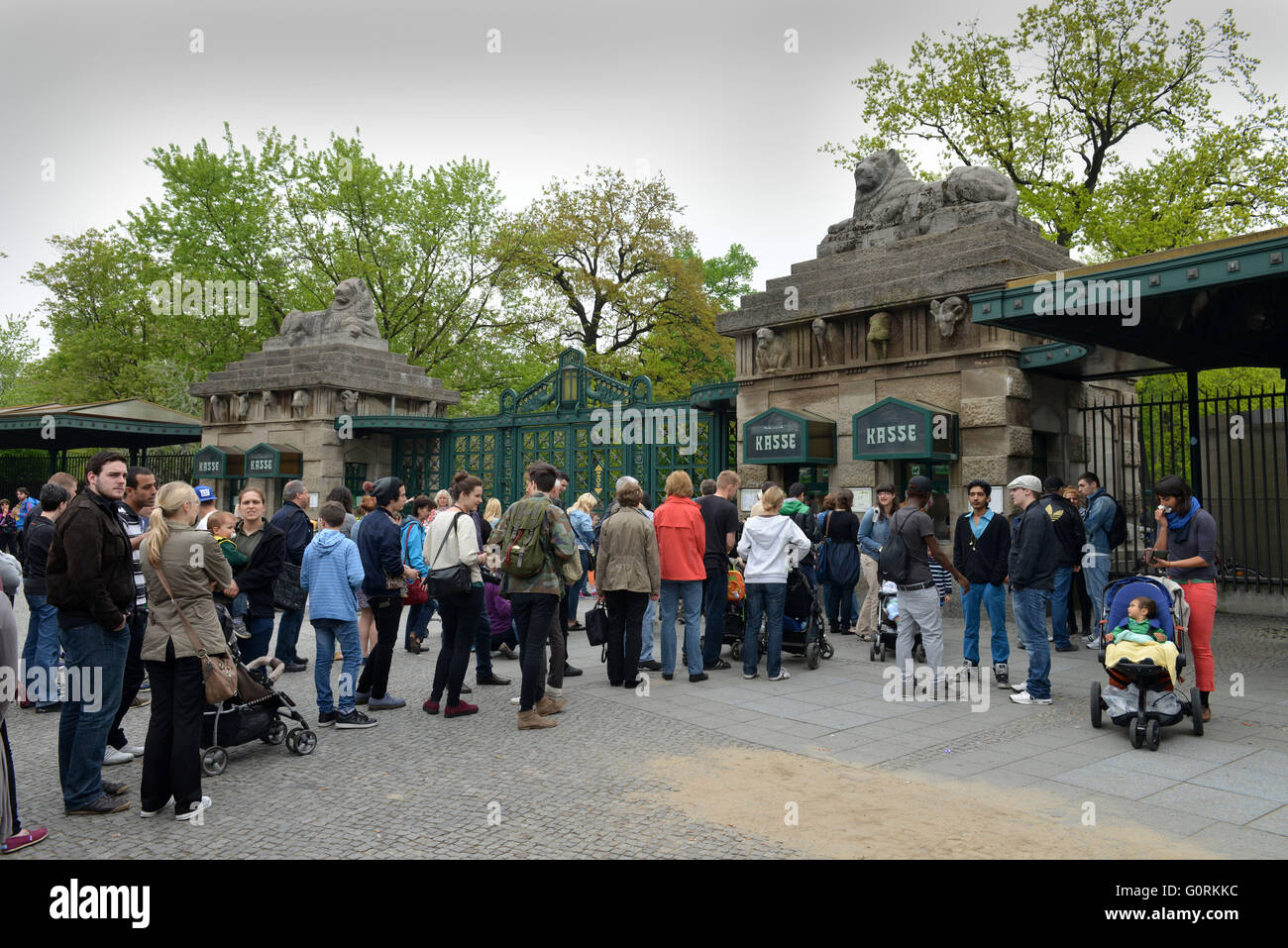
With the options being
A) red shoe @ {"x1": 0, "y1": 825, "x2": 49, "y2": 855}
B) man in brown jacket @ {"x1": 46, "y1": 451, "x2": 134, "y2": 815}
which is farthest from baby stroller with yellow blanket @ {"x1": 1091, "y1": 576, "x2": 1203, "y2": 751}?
red shoe @ {"x1": 0, "y1": 825, "x2": 49, "y2": 855}

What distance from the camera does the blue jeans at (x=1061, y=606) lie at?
9.94 meters

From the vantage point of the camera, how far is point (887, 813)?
4.85 m

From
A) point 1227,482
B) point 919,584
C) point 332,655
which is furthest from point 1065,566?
point 332,655

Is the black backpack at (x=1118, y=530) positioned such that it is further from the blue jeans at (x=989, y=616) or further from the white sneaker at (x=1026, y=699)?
the white sneaker at (x=1026, y=699)

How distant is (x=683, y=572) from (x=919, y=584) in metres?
2.16

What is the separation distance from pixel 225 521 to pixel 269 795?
2887 mm

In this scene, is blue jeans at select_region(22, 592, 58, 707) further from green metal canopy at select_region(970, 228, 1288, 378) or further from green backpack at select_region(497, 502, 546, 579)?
green metal canopy at select_region(970, 228, 1288, 378)

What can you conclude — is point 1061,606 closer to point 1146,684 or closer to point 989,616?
point 989,616

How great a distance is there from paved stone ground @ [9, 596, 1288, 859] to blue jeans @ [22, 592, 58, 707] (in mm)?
221

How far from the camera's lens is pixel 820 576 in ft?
36.9

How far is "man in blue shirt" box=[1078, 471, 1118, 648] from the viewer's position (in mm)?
10023

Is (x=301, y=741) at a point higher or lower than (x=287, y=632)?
lower

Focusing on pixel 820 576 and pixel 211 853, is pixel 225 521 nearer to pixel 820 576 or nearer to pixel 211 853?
pixel 211 853
